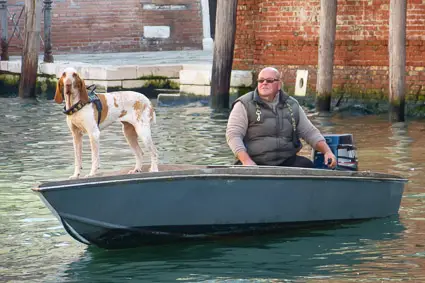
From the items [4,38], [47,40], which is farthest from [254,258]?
[4,38]

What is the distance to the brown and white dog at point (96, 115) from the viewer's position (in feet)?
33.2

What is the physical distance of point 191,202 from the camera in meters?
9.10

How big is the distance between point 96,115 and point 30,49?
1318cm

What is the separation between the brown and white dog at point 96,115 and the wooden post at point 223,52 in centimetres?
878

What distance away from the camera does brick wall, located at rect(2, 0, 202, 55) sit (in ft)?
102

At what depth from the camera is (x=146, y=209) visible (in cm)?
904

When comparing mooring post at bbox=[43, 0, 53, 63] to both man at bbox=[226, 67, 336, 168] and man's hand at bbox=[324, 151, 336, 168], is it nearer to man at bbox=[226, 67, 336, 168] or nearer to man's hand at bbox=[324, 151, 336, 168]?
man at bbox=[226, 67, 336, 168]

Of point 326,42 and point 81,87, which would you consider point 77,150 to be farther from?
point 326,42

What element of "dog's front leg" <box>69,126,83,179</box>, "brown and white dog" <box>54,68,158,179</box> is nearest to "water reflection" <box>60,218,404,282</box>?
"dog's front leg" <box>69,126,83,179</box>

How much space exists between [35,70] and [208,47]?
897 cm

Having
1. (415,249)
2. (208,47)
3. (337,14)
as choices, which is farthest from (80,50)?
(415,249)

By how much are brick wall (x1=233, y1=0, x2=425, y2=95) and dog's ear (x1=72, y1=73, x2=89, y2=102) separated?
9.06 metres

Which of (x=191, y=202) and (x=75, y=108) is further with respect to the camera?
(x=75, y=108)

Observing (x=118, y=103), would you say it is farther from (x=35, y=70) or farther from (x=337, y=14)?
(x=35, y=70)
